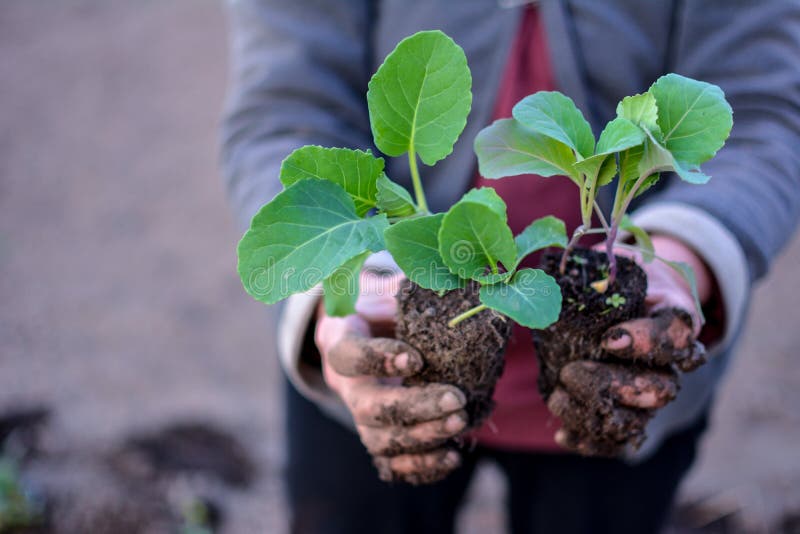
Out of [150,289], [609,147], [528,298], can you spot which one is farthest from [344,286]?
[150,289]

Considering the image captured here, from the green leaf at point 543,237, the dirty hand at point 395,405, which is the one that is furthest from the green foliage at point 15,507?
the green leaf at point 543,237

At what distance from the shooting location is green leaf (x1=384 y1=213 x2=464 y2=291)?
0.70 meters

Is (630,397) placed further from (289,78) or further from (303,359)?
(289,78)

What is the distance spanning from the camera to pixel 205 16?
4.67 meters

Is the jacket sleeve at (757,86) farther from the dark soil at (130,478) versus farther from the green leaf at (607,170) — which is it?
the dark soil at (130,478)

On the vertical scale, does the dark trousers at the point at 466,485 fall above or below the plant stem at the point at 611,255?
below

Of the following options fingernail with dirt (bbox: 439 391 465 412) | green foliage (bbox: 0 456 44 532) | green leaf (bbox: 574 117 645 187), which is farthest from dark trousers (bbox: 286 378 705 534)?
green foliage (bbox: 0 456 44 532)

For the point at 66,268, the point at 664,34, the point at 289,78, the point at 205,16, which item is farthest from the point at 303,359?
the point at 205,16

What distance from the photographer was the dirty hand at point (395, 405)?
823 mm

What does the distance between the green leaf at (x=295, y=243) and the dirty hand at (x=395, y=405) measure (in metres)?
0.18

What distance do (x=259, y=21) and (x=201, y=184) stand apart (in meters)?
2.35

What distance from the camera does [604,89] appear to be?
1119 millimetres

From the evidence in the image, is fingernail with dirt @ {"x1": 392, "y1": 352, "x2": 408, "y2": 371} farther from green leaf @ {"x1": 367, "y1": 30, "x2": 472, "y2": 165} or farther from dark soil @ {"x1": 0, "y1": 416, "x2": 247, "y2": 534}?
dark soil @ {"x1": 0, "y1": 416, "x2": 247, "y2": 534}

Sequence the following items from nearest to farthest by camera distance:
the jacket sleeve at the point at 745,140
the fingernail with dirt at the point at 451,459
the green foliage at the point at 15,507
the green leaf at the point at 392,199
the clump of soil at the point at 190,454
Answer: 1. the green leaf at the point at 392,199
2. the fingernail with dirt at the point at 451,459
3. the jacket sleeve at the point at 745,140
4. the green foliage at the point at 15,507
5. the clump of soil at the point at 190,454
